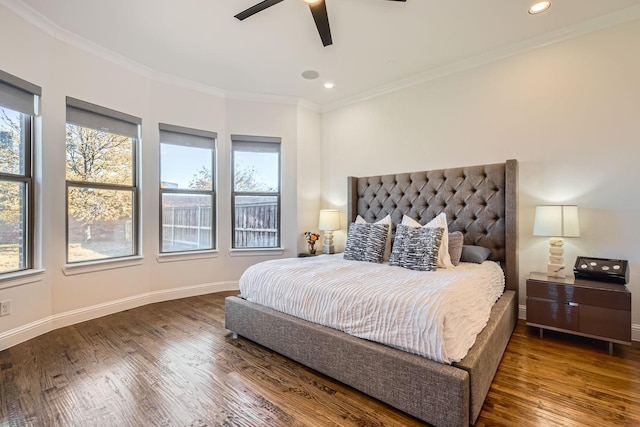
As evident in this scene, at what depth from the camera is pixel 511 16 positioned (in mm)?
2701

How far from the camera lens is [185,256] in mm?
4164

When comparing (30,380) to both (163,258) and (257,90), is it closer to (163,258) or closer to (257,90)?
(163,258)

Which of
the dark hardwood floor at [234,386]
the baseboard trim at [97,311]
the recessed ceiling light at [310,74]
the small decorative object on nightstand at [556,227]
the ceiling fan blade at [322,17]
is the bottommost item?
→ the dark hardwood floor at [234,386]

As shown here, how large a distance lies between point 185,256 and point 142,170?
1.27 meters

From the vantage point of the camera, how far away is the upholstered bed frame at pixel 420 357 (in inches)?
62.9

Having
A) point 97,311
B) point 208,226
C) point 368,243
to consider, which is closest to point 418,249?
point 368,243

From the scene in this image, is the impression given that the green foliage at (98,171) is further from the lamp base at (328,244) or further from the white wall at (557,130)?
the white wall at (557,130)

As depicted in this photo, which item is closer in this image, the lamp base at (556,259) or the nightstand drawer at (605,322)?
the nightstand drawer at (605,322)

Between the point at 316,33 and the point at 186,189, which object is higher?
the point at 316,33

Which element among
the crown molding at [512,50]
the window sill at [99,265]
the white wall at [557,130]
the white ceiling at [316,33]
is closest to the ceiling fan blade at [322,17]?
the white ceiling at [316,33]

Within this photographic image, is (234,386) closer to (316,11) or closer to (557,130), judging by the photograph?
(316,11)

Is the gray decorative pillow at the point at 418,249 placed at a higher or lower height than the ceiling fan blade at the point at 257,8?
lower

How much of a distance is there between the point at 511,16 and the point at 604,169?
5.50 ft

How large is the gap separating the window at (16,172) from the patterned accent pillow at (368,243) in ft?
10.4
